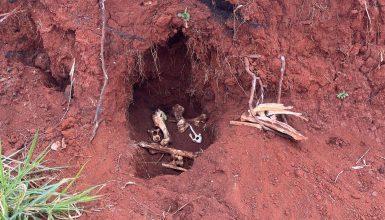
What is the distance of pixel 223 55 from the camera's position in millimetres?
3701

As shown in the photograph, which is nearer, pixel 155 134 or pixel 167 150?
pixel 167 150

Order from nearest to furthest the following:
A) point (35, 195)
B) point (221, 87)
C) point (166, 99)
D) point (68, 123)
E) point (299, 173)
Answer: point (35, 195) < point (299, 173) < point (68, 123) < point (221, 87) < point (166, 99)

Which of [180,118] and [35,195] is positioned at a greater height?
[35,195]

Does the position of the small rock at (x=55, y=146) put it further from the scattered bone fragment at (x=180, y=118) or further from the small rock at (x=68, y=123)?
the scattered bone fragment at (x=180, y=118)

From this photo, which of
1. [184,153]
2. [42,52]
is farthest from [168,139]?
[42,52]

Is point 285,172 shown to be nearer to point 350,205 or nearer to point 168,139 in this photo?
point 350,205

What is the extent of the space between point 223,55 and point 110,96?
884mm

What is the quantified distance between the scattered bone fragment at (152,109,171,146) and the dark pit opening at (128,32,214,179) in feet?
0.18

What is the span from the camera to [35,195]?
2822 millimetres

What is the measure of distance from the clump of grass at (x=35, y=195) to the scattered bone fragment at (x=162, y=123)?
93 centimetres

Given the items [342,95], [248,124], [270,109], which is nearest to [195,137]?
[248,124]

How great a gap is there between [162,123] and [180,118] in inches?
8.0

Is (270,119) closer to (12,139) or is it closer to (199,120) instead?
(199,120)

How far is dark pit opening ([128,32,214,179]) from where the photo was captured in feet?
12.1
